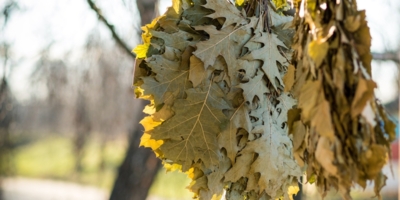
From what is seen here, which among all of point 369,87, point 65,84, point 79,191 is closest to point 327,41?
point 369,87

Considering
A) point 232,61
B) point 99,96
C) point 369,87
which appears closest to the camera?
point 369,87

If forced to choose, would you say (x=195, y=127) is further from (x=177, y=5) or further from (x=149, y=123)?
(x=177, y=5)

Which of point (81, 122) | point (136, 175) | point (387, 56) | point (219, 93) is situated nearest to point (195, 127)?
point (219, 93)

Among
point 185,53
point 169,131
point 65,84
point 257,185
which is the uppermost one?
point 65,84

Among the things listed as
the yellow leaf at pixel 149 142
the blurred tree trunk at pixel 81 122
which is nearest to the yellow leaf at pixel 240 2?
the yellow leaf at pixel 149 142

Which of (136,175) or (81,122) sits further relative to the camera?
(81,122)

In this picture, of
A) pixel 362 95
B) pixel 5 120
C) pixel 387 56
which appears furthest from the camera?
pixel 5 120

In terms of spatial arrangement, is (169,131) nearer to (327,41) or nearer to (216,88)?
(216,88)

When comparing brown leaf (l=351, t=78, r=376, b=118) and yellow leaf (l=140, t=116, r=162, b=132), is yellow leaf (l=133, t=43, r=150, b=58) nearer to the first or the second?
yellow leaf (l=140, t=116, r=162, b=132)
